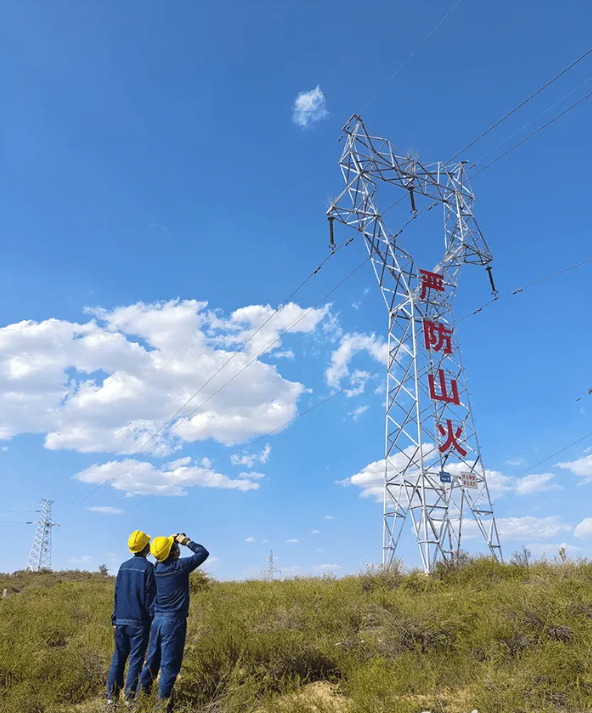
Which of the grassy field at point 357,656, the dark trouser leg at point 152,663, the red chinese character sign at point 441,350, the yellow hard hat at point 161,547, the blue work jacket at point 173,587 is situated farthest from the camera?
the red chinese character sign at point 441,350

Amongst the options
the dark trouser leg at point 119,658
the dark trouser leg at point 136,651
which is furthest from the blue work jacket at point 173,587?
the dark trouser leg at point 119,658

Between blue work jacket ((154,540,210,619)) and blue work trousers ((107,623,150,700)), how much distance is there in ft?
1.52

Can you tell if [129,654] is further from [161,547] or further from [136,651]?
[161,547]

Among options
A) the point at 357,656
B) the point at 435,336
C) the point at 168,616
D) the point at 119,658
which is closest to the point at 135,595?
the point at 168,616

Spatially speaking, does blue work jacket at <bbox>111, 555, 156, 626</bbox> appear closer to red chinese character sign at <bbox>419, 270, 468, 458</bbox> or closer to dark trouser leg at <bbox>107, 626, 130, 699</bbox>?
dark trouser leg at <bbox>107, 626, 130, 699</bbox>

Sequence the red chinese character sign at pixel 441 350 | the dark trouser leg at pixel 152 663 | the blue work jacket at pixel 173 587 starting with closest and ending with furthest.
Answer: the dark trouser leg at pixel 152 663 < the blue work jacket at pixel 173 587 < the red chinese character sign at pixel 441 350

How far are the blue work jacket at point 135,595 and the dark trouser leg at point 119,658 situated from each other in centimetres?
14

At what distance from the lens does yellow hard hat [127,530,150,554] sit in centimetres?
705

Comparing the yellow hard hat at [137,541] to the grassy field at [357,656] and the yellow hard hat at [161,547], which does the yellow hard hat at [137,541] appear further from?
the grassy field at [357,656]

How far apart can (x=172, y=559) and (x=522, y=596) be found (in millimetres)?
5931

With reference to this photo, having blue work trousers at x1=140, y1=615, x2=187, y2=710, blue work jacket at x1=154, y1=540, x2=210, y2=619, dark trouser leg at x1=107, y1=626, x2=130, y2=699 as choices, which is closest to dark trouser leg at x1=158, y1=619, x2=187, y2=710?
blue work trousers at x1=140, y1=615, x2=187, y2=710

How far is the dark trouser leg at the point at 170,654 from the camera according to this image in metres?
5.95

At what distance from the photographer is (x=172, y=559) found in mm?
6613

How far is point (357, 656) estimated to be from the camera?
7.68m
